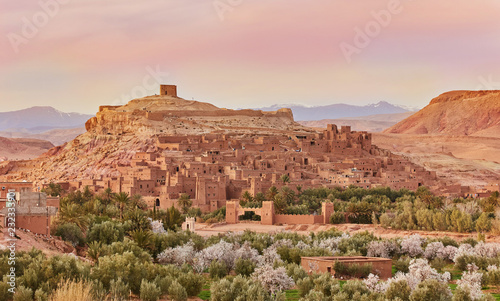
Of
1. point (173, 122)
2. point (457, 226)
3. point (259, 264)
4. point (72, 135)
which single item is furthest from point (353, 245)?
point (72, 135)

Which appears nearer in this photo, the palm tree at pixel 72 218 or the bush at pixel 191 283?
the bush at pixel 191 283

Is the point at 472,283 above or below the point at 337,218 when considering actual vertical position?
above

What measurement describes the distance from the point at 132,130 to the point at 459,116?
9368 cm

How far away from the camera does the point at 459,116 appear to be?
15250cm

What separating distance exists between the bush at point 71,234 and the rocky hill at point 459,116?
117093mm

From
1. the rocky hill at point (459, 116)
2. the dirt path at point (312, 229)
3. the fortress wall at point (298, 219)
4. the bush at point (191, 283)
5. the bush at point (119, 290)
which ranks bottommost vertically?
the dirt path at point (312, 229)

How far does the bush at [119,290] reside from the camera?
2158 centimetres

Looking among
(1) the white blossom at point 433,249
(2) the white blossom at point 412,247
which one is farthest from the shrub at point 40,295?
(1) the white blossom at point 433,249

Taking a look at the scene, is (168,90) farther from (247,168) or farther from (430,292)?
(430,292)

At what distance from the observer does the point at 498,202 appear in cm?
5288

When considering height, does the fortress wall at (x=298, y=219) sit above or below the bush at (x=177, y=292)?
below

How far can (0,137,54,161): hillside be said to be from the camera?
116994 millimetres

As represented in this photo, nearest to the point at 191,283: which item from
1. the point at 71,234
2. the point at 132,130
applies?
the point at 71,234

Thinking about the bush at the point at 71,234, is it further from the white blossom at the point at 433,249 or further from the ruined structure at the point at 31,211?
the white blossom at the point at 433,249
